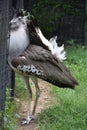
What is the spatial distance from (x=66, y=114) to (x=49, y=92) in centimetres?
145

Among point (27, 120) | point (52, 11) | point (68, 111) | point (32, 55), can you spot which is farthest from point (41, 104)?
point (52, 11)

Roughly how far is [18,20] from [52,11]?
6.61m

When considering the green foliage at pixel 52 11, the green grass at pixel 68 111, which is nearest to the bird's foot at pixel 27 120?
the green grass at pixel 68 111

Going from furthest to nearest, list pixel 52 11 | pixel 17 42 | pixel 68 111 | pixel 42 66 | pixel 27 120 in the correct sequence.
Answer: pixel 52 11 < pixel 68 111 < pixel 27 120 < pixel 42 66 < pixel 17 42

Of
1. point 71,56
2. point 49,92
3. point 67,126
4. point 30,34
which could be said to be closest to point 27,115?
point 67,126

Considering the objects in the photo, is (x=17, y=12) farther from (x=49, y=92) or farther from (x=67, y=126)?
(x=49, y=92)

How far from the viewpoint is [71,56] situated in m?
11.1

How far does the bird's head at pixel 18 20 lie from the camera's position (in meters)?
6.43

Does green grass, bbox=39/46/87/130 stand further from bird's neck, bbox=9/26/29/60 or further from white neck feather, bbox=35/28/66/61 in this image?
bird's neck, bbox=9/26/29/60

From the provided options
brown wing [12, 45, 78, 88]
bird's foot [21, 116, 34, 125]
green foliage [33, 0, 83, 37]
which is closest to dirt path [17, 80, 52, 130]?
bird's foot [21, 116, 34, 125]

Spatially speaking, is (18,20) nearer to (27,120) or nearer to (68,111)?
(27,120)

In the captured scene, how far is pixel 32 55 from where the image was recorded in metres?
6.41

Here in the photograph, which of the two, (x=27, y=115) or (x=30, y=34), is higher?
(x=30, y=34)

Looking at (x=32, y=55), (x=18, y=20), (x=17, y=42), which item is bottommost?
(x=32, y=55)
